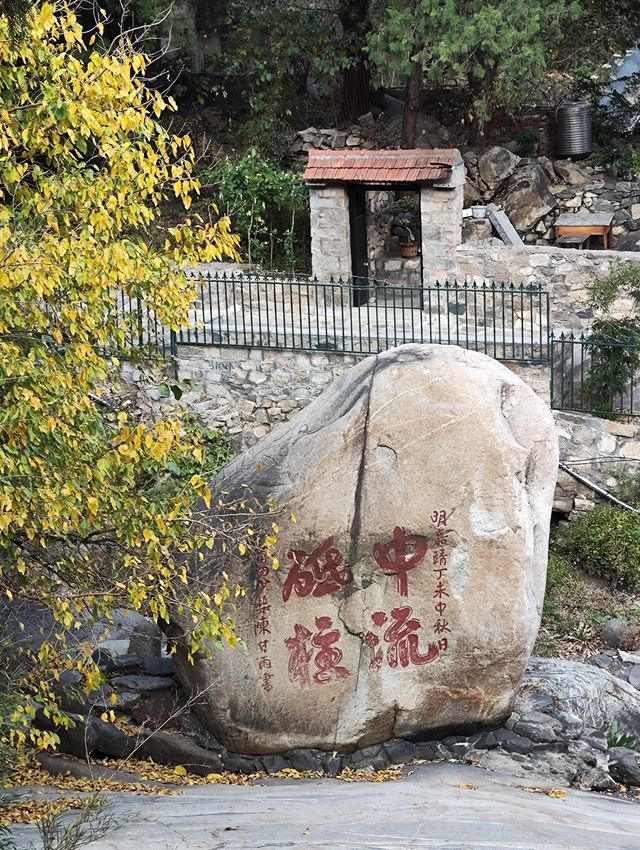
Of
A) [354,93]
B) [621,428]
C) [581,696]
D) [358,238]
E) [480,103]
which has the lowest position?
[581,696]

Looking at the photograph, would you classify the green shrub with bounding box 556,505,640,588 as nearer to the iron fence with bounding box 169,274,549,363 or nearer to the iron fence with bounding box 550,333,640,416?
the iron fence with bounding box 550,333,640,416

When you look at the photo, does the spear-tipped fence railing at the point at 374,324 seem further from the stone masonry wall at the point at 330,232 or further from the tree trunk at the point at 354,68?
the tree trunk at the point at 354,68

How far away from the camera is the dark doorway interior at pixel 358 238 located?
60.5 ft

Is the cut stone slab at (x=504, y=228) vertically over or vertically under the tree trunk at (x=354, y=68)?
under

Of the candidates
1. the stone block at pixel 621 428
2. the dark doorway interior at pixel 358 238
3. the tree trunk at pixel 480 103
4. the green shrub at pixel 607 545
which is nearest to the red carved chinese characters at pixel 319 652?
the green shrub at pixel 607 545

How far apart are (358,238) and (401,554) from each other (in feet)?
33.1

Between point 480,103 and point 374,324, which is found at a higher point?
point 480,103

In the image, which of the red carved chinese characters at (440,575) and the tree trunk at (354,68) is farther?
the tree trunk at (354,68)

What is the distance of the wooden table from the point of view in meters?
19.8

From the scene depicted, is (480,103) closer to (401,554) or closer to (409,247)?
(409,247)

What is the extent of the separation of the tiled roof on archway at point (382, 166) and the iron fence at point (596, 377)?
3.78 metres

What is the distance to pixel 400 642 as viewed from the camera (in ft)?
31.0

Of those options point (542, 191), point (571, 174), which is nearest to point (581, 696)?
point (542, 191)

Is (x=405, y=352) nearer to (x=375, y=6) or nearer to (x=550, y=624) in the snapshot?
(x=550, y=624)
